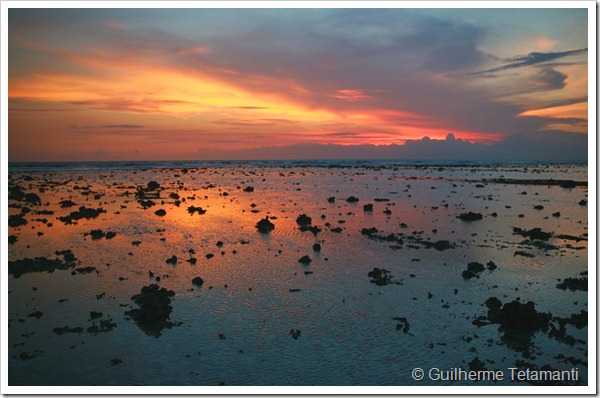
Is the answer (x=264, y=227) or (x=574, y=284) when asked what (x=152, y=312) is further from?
(x=574, y=284)

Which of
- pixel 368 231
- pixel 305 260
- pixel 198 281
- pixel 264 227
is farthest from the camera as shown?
pixel 264 227

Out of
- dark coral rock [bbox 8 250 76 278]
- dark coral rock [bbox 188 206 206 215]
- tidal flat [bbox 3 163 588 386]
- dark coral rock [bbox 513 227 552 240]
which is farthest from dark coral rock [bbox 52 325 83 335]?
dark coral rock [bbox 513 227 552 240]

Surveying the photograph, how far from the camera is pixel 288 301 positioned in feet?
45.4

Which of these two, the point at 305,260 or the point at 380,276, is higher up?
the point at 305,260

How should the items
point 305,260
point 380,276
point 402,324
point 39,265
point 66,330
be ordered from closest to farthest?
point 66,330
point 402,324
point 380,276
point 39,265
point 305,260

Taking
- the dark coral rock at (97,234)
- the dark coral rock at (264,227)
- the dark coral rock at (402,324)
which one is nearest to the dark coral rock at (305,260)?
the dark coral rock at (402,324)

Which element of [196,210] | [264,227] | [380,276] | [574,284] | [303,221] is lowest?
[574,284]

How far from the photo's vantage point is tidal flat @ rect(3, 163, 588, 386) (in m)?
10.2

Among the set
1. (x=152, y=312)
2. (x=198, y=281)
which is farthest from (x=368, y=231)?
(x=152, y=312)

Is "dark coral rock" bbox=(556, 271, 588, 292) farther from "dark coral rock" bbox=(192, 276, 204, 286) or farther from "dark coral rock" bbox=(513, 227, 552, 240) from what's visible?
"dark coral rock" bbox=(192, 276, 204, 286)

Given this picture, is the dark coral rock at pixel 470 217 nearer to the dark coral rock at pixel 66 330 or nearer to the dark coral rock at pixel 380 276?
the dark coral rock at pixel 380 276

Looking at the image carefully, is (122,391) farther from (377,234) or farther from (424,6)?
(377,234)

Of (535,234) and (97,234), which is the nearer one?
(97,234)

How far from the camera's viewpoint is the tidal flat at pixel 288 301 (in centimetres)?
1020
